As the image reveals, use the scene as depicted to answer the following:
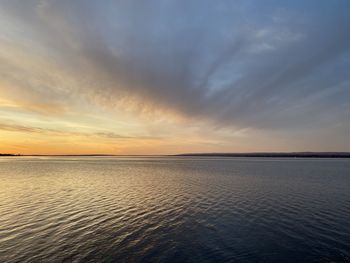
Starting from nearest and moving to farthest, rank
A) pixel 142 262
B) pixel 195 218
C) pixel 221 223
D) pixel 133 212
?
pixel 142 262, pixel 221 223, pixel 195 218, pixel 133 212

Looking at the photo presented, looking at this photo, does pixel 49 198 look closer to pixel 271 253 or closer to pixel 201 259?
pixel 201 259

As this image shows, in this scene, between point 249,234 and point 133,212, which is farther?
point 133,212

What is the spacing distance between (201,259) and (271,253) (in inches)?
224

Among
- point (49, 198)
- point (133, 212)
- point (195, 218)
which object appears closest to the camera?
point (195, 218)

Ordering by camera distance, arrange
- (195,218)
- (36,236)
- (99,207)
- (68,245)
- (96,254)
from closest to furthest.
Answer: (96,254) → (68,245) → (36,236) → (195,218) → (99,207)

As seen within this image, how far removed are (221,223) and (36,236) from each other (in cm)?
1879

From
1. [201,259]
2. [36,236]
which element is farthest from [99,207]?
[201,259]

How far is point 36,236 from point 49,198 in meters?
18.2

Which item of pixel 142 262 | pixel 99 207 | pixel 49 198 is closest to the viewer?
pixel 142 262

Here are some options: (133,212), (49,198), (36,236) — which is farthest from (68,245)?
(49,198)

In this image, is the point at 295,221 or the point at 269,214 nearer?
the point at 295,221

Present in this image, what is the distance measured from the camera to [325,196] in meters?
36.7

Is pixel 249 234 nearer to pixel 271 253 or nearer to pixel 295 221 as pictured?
pixel 271 253

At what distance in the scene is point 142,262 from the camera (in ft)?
47.3
